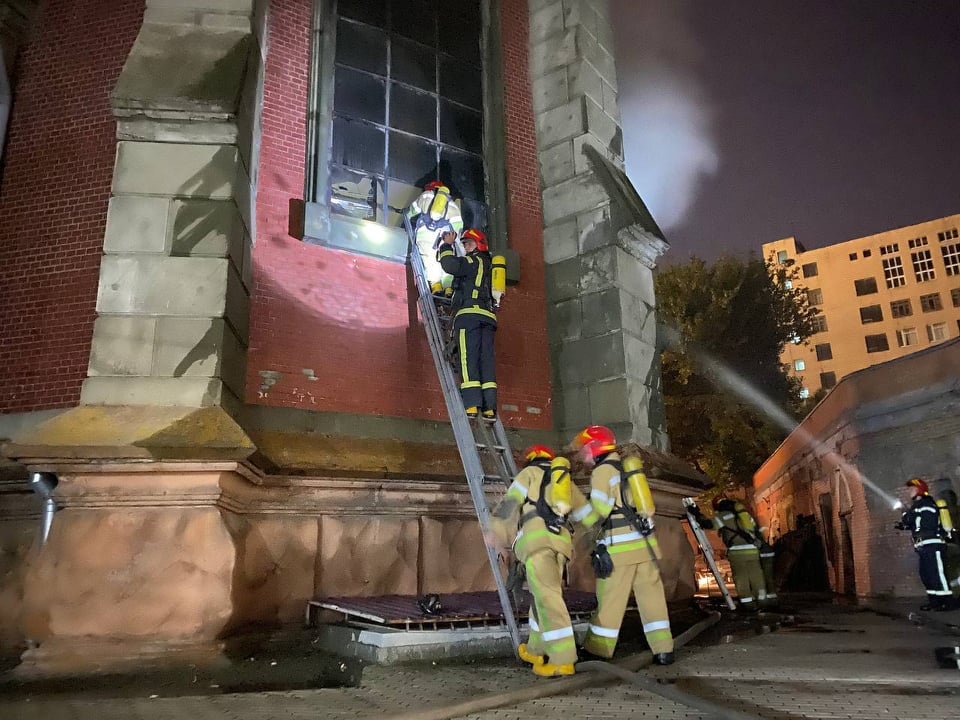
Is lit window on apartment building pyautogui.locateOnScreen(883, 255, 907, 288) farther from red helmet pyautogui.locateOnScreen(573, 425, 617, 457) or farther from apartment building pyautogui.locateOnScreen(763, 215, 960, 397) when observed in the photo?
red helmet pyautogui.locateOnScreen(573, 425, 617, 457)

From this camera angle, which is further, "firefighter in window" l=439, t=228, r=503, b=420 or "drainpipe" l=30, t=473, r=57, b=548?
"firefighter in window" l=439, t=228, r=503, b=420

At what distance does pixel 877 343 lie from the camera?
52844 mm

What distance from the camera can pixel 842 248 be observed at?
55.8 m

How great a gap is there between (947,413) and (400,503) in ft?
32.1

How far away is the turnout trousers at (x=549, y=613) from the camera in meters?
4.40

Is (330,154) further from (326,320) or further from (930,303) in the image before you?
(930,303)

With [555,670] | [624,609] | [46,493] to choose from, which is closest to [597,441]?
[624,609]

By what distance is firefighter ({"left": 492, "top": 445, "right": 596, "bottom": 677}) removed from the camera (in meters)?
4.44

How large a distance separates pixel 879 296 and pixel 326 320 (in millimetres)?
56623

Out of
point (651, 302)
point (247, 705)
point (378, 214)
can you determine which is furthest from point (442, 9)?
point (247, 705)

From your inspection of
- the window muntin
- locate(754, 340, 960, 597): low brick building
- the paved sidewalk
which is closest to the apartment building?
locate(754, 340, 960, 597): low brick building

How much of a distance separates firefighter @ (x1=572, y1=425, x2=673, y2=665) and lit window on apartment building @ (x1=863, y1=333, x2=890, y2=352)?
55.7 m

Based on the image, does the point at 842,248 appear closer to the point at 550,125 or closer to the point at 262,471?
the point at 550,125

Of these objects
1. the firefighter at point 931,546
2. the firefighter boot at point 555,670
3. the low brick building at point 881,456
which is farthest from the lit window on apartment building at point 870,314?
the firefighter boot at point 555,670
